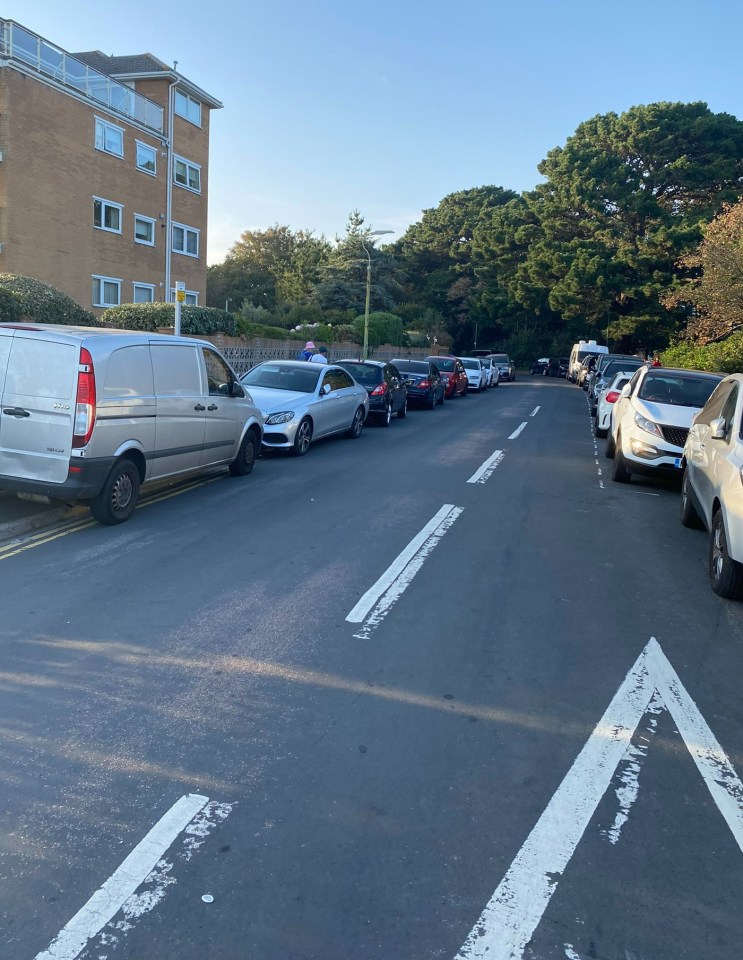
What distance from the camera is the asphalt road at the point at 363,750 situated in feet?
9.85

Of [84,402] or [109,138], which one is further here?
[109,138]

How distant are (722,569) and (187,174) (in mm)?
32825

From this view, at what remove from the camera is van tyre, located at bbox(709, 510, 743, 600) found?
6719mm

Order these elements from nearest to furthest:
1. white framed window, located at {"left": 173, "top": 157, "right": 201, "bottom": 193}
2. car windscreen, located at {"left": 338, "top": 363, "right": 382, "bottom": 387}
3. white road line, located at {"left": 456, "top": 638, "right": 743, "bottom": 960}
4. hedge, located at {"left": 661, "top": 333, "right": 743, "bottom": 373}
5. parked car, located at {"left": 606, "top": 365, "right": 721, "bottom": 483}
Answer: white road line, located at {"left": 456, "top": 638, "right": 743, "bottom": 960}
parked car, located at {"left": 606, "top": 365, "right": 721, "bottom": 483}
car windscreen, located at {"left": 338, "top": 363, "right": 382, "bottom": 387}
hedge, located at {"left": 661, "top": 333, "right": 743, "bottom": 373}
white framed window, located at {"left": 173, "top": 157, "right": 201, "bottom": 193}

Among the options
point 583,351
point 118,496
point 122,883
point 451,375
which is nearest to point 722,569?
point 122,883

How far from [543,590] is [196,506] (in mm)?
4405

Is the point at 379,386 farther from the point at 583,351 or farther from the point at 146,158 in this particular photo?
the point at 583,351

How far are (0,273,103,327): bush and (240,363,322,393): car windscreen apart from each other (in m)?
4.18

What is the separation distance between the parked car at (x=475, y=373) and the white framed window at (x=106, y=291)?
Result: 14.2 metres

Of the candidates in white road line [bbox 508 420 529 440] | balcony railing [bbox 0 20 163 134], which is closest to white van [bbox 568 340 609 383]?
balcony railing [bbox 0 20 163 134]

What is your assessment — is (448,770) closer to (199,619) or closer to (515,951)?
Result: (515,951)

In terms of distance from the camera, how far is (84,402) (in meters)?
7.92

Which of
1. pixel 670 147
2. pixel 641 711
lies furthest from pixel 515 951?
pixel 670 147

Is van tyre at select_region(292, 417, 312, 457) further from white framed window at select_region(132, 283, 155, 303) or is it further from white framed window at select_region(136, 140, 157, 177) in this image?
white framed window at select_region(136, 140, 157, 177)
